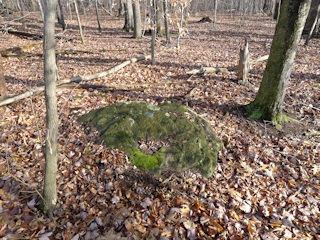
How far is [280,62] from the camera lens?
4.95 m

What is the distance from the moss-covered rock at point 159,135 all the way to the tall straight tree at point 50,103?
4.66ft

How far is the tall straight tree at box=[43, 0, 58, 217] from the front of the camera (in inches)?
95.8

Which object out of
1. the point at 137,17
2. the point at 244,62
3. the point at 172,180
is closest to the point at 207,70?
the point at 244,62

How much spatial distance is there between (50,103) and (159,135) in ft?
7.65

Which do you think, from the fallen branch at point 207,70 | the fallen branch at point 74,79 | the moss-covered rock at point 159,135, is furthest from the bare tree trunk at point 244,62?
the fallen branch at point 74,79

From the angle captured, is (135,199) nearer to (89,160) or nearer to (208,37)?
(89,160)

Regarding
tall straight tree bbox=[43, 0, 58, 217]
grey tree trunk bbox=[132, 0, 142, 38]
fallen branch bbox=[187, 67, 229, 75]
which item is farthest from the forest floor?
grey tree trunk bbox=[132, 0, 142, 38]

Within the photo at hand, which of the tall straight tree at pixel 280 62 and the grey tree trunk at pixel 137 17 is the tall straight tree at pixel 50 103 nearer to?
the tall straight tree at pixel 280 62

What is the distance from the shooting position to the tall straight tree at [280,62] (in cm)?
457

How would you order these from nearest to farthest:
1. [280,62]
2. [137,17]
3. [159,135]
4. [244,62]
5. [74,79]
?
[159,135]
[280,62]
[244,62]
[74,79]
[137,17]

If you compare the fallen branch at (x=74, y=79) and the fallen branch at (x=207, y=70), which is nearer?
the fallen branch at (x=74, y=79)

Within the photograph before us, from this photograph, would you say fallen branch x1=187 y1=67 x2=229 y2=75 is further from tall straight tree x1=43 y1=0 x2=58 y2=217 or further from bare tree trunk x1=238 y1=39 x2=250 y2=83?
tall straight tree x1=43 y1=0 x2=58 y2=217

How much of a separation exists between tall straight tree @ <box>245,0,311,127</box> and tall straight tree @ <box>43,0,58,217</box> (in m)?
4.50

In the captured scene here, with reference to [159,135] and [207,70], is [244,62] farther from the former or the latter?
[159,135]
